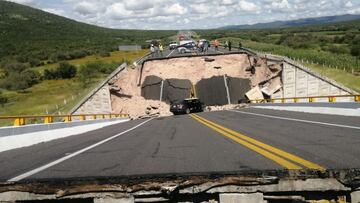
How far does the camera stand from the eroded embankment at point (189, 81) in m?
57.0

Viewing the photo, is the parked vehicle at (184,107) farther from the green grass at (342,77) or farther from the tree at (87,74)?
the tree at (87,74)

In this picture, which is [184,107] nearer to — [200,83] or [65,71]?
[200,83]

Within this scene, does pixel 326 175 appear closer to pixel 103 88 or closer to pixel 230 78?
pixel 103 88

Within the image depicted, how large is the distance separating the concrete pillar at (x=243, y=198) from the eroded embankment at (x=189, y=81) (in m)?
48.9

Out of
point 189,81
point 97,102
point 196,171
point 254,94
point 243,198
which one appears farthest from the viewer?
point 189,81

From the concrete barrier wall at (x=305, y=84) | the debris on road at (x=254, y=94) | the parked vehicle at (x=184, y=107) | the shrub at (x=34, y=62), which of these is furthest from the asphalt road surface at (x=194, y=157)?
the shrub at (x=34, y=62)

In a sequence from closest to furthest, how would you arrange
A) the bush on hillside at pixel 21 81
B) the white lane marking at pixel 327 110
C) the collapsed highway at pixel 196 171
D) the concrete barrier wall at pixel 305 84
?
the collapsed highway at pixel 196 171, the white lane marking at pixel 327 110, the concrete barrier wall at pixel 305 84, the bush on hillside at pixel 21 81

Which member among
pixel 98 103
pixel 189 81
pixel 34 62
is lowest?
pixel 98 103

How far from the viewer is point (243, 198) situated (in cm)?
546

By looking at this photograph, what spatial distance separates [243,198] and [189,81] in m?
55.9

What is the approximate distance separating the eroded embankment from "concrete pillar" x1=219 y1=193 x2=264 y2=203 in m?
48.9

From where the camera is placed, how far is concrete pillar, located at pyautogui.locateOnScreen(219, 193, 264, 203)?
5449mm

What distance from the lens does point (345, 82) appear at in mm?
48438

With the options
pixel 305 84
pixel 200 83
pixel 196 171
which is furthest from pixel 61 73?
pixel 196 171
